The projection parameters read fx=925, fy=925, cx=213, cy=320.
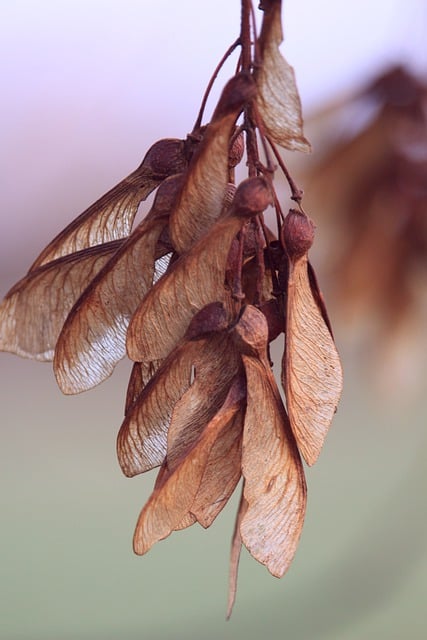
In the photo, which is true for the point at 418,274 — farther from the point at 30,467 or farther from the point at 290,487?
Result: the point at 30,467

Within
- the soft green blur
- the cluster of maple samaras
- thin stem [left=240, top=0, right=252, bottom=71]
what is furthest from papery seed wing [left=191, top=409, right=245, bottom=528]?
the soft green blur

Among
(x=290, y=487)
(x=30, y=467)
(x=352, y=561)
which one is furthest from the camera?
(x=30, y=467)

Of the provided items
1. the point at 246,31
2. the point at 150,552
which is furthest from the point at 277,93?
the point at 150,552

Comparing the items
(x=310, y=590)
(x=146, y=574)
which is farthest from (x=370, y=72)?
(x=146, y=574)

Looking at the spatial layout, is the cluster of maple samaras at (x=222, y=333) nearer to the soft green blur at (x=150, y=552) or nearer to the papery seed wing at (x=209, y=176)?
the papery seed wing at (x=209, y=176)

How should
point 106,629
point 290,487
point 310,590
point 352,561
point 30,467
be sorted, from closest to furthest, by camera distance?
point 290,487
point 352,561
point 310,590
point 106,629
point 30,467

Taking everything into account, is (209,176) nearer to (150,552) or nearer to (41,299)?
(41,299)

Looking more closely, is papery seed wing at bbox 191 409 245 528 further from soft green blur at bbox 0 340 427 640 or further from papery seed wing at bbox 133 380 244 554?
soft green blur at bbox 0 340 427 640
